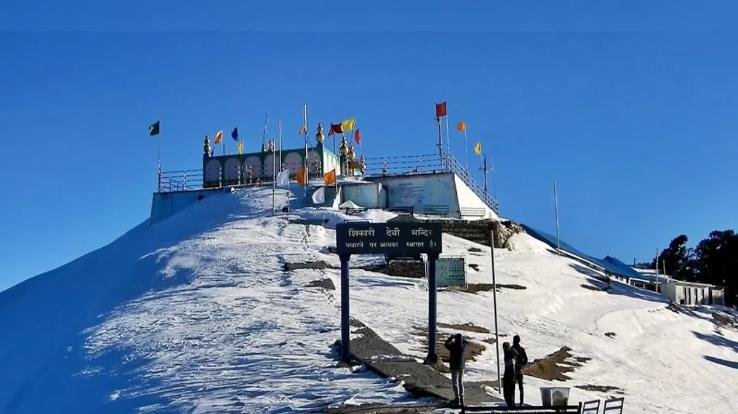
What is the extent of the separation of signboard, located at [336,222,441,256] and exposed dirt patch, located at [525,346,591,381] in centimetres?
448

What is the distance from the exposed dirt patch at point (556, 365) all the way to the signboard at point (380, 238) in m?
4.48

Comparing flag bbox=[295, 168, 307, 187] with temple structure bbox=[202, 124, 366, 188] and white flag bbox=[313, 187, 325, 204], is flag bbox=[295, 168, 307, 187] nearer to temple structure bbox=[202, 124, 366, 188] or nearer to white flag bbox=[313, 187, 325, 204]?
white flag bbox=[313, 187, 325, 204]

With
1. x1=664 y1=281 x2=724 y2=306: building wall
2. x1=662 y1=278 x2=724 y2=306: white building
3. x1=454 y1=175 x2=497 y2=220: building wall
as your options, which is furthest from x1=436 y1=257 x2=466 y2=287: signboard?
x1=664 y1=281 x2=724 y2=306: building wall

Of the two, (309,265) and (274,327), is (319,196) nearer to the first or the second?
(309,265)

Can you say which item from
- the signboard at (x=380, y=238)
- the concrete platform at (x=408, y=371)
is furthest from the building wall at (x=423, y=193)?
the signboard at (x=380, y=238)

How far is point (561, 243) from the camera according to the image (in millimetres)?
49219

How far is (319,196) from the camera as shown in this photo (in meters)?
43.0

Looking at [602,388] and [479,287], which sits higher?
[479,287]

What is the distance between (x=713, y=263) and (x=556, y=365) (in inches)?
1930

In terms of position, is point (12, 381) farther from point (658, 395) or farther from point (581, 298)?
point (581, 298)

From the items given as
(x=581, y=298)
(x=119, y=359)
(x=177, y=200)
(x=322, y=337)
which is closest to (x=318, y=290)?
(x=322, y=337)

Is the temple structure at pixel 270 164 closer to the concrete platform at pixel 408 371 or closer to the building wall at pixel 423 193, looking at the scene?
the building wall at pixel 423 193

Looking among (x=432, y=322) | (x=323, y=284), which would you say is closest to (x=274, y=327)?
(x=432, y=322)

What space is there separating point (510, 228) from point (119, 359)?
2735cm
